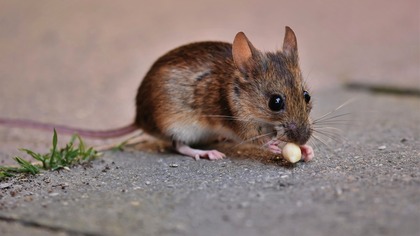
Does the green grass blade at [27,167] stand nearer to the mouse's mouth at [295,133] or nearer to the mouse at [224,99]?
the mouse at [224,99]

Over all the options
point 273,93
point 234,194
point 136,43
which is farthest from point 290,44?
point 136,43

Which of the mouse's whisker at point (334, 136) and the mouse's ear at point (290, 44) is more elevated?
the mouse's ear at point (290, 44)

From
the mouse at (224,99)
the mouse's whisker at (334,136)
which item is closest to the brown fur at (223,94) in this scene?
the mouse at (224,99)

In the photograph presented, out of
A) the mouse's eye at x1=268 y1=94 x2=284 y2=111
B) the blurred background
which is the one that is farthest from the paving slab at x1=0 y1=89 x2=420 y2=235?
the blurred background

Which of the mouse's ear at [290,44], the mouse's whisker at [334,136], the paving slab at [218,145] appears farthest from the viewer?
the mouse's whisker at [334,136]

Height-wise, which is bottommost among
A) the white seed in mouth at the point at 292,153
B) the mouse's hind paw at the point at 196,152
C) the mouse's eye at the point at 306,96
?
the mouse's hind paw at the point at 196,152

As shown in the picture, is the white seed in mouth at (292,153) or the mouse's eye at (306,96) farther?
the mouse's eye at (306,96)

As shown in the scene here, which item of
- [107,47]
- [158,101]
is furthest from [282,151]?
[107,47]
